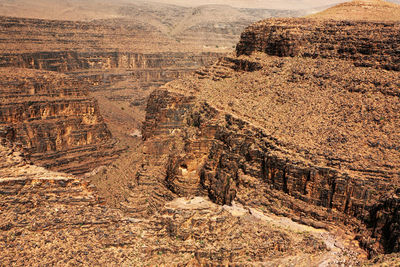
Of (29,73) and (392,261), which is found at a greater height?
(29,73)

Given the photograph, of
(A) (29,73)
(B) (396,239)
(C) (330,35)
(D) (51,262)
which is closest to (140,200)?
(D) (51,262)

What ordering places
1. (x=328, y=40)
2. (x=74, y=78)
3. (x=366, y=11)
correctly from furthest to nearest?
1. (x=74, y=78)
2. (x=366, y=11)
3. (x=328, y=40)

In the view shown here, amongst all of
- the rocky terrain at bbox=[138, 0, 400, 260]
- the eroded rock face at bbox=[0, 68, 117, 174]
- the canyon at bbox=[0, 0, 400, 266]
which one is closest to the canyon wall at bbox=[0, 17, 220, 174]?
the eroded rock face at bbox=[0, 68, 117, 174]

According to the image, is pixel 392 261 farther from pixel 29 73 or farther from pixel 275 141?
pixel 29 73

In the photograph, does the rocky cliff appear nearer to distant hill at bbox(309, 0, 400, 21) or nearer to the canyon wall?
distant hill at bbox(309, 0, 400, 21)

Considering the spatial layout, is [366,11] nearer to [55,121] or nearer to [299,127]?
[299,127]

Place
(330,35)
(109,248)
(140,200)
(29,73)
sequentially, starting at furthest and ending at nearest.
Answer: (29,73), (330,35), (140,200), (109,248)

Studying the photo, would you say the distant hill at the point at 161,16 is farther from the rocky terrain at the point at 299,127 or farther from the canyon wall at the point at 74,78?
the rocky terrain at the point at 299,127

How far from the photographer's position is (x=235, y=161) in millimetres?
22203

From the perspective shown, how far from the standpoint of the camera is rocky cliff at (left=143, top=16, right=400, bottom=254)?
690 inches

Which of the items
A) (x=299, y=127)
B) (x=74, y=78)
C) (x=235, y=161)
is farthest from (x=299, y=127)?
(x=74, y=78)

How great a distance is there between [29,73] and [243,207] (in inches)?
974

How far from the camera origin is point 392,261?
12.7 metres

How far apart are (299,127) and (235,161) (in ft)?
13.4
